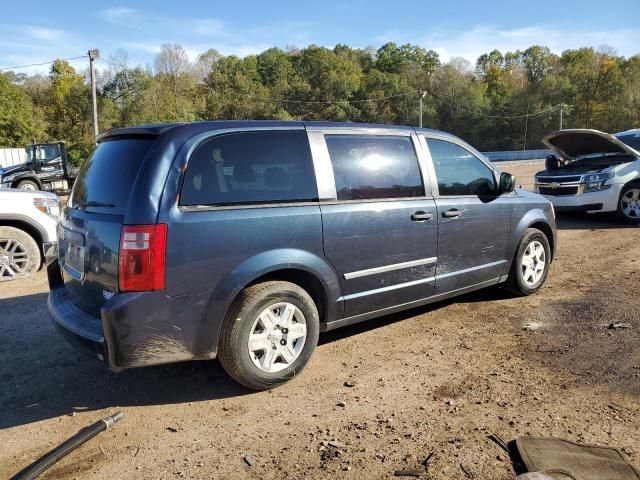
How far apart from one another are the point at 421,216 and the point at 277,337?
1612mm

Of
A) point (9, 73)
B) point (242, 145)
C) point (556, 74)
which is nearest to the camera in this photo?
point (242, 145)

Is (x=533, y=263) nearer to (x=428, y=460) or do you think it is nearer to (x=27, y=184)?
(x=428, y=460)

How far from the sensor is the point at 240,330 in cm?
336

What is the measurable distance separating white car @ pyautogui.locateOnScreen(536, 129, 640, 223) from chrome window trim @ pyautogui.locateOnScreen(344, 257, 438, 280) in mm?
6647

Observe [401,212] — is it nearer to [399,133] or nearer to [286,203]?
[399,133]

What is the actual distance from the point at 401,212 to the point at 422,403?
5.01 ft

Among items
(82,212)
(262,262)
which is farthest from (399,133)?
(82,212)

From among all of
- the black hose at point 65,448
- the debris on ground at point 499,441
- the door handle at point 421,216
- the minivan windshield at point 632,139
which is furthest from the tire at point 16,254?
the minivan windshield at point 632,139

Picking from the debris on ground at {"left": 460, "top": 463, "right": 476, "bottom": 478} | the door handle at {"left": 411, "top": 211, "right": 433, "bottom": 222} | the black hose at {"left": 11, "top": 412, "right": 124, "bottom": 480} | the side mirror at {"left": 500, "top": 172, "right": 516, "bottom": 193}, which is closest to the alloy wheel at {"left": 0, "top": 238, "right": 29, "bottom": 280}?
the black hose at {"left": 11, "top": 412, "right": 124, "bottom": 480}

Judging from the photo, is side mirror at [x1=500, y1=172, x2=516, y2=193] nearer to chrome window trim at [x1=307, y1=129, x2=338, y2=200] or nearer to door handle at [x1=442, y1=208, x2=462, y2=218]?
door handle at [x1=442, y1=208, x2=462, y2=218]

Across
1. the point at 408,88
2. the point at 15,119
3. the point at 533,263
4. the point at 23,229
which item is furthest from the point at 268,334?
the point at 408,88

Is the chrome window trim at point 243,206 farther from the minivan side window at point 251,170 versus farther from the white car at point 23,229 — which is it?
the white car at point 23,229

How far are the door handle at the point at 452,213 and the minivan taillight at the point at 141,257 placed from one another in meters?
2.49

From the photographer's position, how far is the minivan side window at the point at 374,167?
393cm
